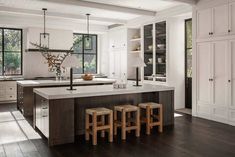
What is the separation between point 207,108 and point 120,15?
12.3 feet

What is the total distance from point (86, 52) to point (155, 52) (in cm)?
355

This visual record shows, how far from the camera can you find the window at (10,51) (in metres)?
8.37

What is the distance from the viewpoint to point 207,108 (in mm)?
5543

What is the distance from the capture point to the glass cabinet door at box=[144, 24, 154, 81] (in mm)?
7248

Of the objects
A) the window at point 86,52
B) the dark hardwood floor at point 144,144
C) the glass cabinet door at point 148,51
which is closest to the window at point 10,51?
the window at point 86,52

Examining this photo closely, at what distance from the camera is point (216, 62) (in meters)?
5.27

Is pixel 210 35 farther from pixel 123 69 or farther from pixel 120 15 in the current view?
pixel 123 69

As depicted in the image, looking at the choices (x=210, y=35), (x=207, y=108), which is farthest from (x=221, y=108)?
(x=210, y=35)

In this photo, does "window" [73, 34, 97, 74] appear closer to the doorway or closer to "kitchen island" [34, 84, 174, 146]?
the doorway

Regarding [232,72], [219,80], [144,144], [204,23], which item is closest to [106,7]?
[204,23]

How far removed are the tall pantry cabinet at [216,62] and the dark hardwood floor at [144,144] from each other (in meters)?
0.50

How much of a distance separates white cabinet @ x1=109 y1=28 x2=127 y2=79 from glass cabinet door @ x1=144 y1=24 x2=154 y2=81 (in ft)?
3.31

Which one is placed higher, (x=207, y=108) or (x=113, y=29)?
(x=113, y=29)

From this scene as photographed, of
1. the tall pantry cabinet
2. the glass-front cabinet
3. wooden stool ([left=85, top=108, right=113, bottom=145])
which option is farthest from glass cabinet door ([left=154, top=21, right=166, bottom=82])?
wooden stool ([left=85, top=108, right=113, bottom=145])
